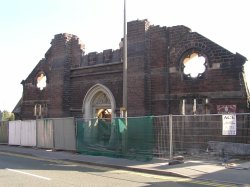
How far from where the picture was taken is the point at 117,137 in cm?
1744

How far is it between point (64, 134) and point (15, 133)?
643 centimetres

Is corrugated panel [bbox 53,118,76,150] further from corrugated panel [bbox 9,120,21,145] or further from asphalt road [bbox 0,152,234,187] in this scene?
asphalt road [bbox 0,152,234,187]

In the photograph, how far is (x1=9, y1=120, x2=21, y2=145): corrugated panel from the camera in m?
25.5

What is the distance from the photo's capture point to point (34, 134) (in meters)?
23.7

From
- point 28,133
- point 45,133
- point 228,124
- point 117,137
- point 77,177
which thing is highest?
point 228,124

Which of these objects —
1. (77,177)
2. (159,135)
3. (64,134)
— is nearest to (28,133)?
(64,134)

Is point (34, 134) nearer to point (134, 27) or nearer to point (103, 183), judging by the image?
point (134, 27)

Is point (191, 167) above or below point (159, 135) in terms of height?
below

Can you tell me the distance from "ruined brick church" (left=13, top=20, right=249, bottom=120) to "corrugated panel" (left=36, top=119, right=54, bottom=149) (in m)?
2.95

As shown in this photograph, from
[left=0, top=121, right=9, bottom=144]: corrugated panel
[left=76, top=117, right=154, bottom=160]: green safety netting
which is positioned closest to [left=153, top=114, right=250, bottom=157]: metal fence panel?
[left=76, top=117, right=154, bottom=160]: green safety netting

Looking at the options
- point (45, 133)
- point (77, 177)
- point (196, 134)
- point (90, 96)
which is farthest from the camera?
point (90, 96)

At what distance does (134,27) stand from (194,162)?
31.9 feet

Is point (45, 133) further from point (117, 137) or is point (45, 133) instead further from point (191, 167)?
point (191, 167)

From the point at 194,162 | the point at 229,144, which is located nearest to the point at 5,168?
the point at 194,162
